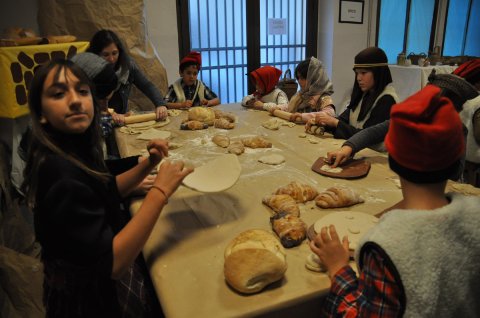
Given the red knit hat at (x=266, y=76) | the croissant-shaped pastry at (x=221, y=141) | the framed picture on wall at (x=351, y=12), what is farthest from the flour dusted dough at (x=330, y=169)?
the framed picture on wall at (x=351, y=12)

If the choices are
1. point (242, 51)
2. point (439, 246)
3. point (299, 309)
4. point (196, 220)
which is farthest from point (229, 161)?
point (242, 51)

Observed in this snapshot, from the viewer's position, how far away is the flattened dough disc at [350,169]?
1.60m

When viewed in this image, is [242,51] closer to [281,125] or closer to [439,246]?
[281,125]

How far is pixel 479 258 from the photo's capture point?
29.7 inches

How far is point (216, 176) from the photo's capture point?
131 centimetres

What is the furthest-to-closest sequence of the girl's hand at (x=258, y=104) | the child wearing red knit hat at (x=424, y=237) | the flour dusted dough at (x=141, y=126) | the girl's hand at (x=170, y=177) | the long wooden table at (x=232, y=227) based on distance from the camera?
the girl's hand at (x=258, y=104) → the flour dusted dough at (x=141, y=126) → the girl's hand at (x=170, y=177) → the long wooden table at (x=232, y=227) → the child wearing red knit hat at (x=424, y=237)

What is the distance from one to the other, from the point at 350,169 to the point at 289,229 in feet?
2.32

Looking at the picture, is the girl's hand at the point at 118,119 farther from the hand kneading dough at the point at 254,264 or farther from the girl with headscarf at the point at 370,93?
the hand kneading dough at the point at 254,264

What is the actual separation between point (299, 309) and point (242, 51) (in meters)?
4.57

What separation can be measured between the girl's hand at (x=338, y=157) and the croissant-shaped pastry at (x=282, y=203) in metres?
0.47

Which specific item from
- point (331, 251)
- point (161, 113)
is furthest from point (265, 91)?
point (331, 251)

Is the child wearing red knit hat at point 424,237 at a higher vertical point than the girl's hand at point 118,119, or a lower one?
higher

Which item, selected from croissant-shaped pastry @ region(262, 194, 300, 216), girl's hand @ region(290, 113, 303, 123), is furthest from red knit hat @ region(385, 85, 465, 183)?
girl's hand @ region(290, 113, 303, 123)

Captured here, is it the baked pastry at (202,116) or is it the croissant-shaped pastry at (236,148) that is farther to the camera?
the baked pastry at (202,116)
